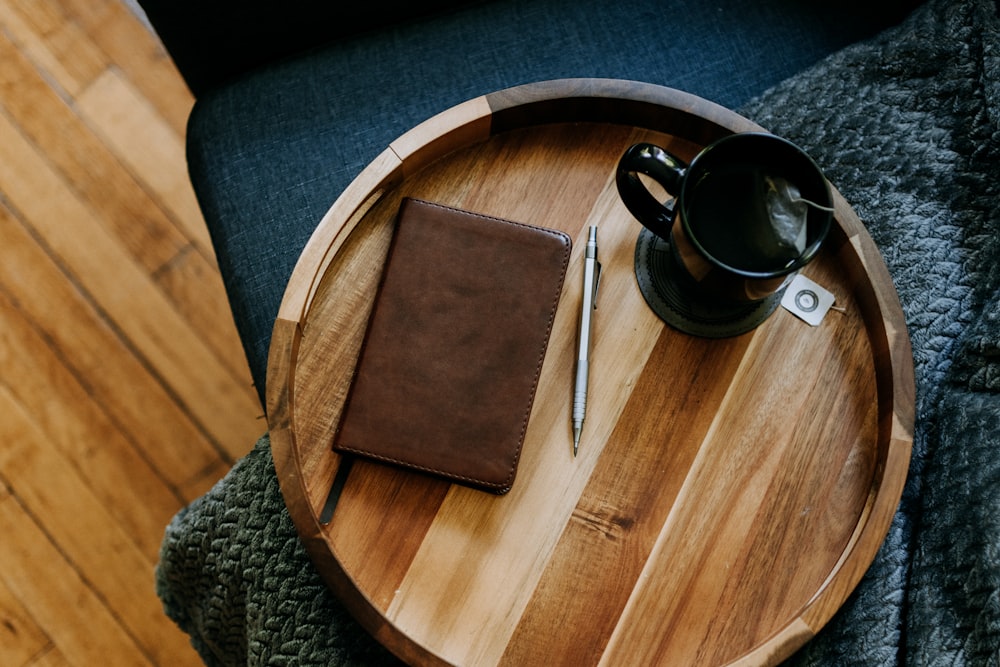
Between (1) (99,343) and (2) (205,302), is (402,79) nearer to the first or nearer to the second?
(2) (205,302)

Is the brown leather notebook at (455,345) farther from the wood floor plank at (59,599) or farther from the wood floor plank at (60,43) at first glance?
the wood floor plank at (60,43)

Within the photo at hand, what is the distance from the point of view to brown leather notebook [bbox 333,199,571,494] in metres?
0.64

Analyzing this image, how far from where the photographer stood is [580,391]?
660mm

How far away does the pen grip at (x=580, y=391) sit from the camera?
657 millimetres

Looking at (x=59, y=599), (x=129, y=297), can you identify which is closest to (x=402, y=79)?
(x=129, y=297)

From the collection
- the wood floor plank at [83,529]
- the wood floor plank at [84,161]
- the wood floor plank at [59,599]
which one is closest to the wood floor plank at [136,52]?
the wood floor plank at [84,161]

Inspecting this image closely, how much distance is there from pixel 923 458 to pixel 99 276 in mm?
1226

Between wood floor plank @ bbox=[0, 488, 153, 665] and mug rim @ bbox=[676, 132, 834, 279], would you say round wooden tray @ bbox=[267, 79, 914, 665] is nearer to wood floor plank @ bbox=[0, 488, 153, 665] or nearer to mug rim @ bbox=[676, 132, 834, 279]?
mug rim @ bbox=[676, 132, 834, 279]

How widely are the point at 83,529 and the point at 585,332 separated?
925 millimetres

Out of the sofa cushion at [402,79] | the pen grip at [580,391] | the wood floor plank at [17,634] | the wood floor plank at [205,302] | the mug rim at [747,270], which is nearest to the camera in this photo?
the mug rim at [747,270]

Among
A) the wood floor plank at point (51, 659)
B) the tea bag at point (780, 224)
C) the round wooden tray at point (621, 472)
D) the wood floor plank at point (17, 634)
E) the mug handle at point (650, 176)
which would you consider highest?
the mug handle at point (650, 176)

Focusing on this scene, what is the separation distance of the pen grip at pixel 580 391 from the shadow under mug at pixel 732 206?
125mm

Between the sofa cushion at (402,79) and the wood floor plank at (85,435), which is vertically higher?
the sofa cushion at (402,79)

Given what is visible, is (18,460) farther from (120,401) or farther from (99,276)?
(99,276)
